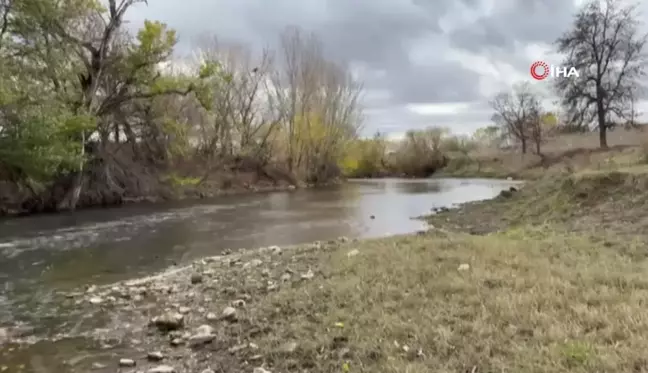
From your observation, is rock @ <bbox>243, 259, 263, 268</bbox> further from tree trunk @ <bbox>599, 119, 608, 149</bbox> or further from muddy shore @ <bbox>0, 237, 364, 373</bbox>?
tree trunk @ <bbox>599, 119, 608, 149</bbox>

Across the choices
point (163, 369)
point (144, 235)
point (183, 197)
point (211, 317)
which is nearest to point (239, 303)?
point (211, 317)

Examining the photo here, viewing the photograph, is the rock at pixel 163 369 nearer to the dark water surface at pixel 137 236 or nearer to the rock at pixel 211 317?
the rock at pixel 211 317

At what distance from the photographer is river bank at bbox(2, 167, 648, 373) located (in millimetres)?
4320

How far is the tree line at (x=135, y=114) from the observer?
15492 millimetres

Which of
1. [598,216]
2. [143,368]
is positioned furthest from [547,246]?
[143,368]

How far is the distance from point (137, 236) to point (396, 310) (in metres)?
13.4

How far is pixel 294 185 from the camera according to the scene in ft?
158

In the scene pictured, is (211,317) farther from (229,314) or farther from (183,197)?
(183,197)

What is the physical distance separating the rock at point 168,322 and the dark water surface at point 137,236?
57.9 inches

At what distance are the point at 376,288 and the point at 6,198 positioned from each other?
976 inches

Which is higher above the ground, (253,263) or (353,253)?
(353,253)

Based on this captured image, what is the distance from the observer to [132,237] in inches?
666

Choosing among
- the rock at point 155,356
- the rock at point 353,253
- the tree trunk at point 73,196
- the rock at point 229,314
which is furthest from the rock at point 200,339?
the tree trunk at point 73,196

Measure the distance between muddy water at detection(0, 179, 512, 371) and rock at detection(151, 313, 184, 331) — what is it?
124cm
